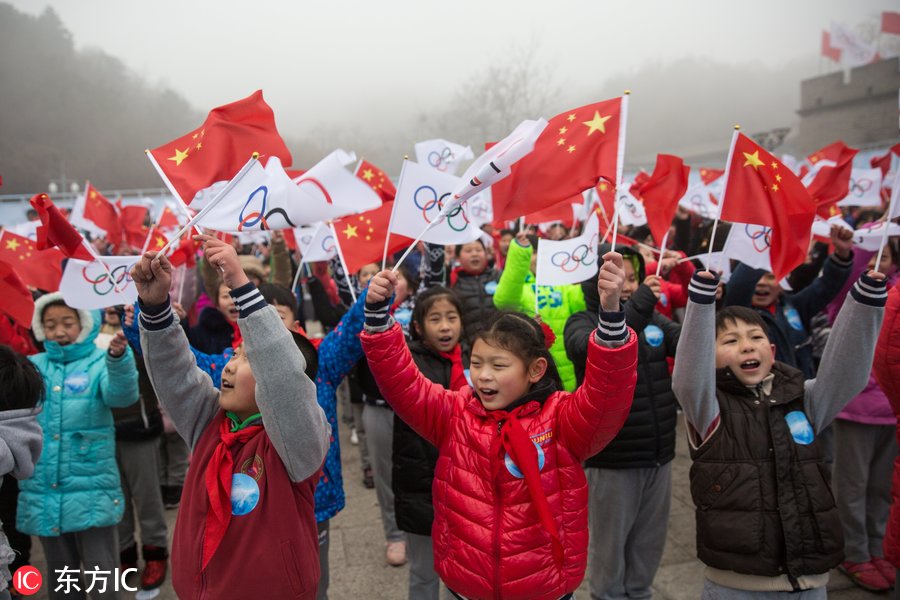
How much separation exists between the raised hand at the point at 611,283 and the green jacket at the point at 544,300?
1.82 meters

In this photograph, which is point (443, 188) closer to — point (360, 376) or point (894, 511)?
point (360, 376)

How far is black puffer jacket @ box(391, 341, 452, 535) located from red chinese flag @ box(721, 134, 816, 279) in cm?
161

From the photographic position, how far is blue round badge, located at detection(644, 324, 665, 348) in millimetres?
2965

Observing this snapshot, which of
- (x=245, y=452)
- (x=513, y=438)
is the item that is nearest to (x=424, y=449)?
(x=513, y=438)

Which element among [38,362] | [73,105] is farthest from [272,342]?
[73,105]

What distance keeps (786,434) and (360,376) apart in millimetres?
2451

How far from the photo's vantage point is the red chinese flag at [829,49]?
30.8 metres

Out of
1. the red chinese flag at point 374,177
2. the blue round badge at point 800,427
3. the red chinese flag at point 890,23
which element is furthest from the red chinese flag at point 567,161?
the red chinese flag at point 890,23

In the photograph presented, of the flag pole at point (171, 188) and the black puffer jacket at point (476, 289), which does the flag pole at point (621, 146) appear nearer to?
the flag pole at point (171, 188)

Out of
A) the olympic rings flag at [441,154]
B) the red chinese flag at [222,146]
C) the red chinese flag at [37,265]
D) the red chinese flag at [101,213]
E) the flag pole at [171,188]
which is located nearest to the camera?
the flag pole at [171,188]

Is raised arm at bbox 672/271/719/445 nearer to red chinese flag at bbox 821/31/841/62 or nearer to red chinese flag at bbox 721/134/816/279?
red chinese flag at bbox 721/134/816/279

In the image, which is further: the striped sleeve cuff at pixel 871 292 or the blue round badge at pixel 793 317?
the blue round badge at pixel 793 317

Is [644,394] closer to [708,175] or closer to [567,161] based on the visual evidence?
[567,161]

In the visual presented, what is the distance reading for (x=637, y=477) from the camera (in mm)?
2912
